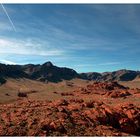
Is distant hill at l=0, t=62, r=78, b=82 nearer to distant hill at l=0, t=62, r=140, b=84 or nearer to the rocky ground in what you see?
distant hill at l=0, t=62, r=140, b=84

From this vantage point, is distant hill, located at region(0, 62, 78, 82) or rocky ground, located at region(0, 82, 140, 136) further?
distant hill, located at region(0, 62, 78, 82)

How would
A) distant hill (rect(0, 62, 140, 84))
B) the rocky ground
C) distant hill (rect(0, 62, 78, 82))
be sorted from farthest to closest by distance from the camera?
distant hill (rect(0, 62, 140, 84))
distant hill (rect(0, 62, 78, 82))
the rocky ground

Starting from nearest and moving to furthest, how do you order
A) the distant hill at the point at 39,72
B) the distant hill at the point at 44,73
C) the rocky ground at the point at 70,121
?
1. the rocky ground at the point at 70,121
2. the distant hill at the point at 39,72
3. the distant hill at the point at 44,73

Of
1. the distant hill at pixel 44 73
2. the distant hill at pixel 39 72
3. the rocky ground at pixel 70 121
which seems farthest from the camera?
the distant hill at pixel 44 73

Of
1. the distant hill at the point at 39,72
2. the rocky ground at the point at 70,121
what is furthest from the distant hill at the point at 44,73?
the rocky ground at the point at 70,121

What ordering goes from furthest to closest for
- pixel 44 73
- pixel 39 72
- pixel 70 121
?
pixel 39 72, pixel 44 73, pixel 70 121

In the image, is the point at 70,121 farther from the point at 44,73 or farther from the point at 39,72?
the point at 39,72

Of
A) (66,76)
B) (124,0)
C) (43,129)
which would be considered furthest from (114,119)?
(66,76)

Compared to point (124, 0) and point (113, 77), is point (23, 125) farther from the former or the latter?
point (113, 77)

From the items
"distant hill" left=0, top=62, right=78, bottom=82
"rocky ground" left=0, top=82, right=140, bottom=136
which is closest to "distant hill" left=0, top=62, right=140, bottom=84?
"distant hill" left=0, top=62, right=78, bottom=82

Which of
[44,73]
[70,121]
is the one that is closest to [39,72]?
[44,73]

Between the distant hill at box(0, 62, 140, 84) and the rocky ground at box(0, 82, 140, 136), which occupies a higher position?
the distant hill at box(0, 62, 140, 84)

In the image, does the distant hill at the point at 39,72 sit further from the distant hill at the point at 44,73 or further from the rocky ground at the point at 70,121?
the rocky ground at the point at 70,121

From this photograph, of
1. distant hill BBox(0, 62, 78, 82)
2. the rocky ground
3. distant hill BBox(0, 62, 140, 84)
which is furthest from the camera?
distant hill BBox(0, 62, 140, 84)
